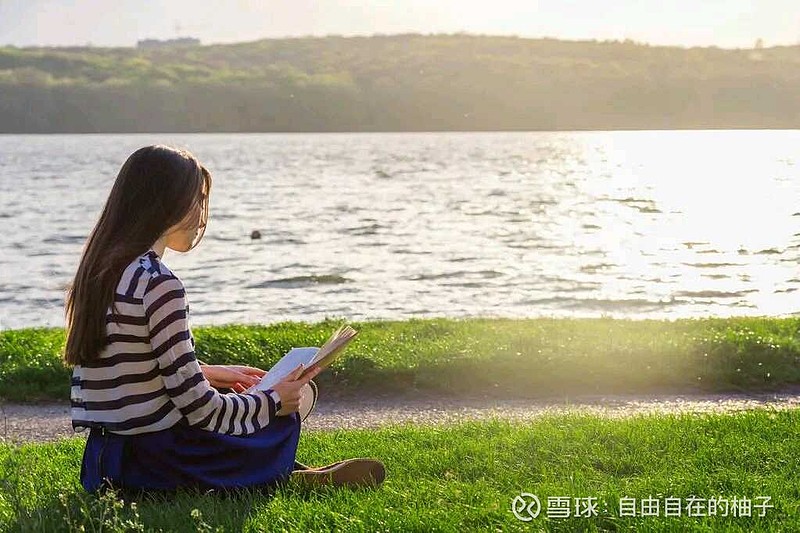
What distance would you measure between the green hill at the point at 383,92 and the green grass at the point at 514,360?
462 feet

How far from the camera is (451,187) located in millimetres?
64500

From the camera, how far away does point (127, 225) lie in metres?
5.48

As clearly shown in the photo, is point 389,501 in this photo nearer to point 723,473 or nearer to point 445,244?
point 723,473

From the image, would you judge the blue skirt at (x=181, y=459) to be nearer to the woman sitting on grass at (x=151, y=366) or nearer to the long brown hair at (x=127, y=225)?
the woman sitting on grass at (x=151, y=366)

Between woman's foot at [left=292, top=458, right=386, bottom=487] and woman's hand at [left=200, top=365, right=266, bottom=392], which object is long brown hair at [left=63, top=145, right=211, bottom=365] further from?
woman's foot at [left=292, top=458, right=386, bottom=487]

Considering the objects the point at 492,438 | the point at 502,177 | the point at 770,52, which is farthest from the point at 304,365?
the point at 770,52

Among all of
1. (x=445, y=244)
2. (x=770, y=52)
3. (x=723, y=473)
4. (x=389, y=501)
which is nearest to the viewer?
(x=389, y=501)

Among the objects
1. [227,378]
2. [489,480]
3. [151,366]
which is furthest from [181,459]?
[489,480]

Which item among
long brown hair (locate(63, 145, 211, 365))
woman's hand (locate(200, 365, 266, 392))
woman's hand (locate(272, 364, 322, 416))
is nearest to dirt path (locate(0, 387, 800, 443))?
woman's hand (locate(200, 365, 266, 392))

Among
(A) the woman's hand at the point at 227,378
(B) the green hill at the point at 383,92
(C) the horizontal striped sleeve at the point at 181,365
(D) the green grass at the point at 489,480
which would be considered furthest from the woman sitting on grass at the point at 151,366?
(B) the green hill at the point at 383,92

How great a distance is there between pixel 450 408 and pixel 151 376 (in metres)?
5.24

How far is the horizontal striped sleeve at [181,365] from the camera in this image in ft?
17.5

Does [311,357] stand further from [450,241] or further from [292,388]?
[450,241]

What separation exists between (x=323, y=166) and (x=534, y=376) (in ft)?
254
